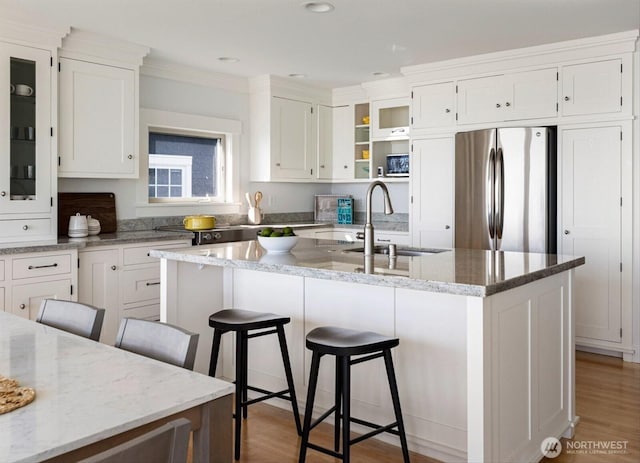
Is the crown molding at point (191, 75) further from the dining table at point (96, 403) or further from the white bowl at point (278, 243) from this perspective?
the dining table at point (96, 403)

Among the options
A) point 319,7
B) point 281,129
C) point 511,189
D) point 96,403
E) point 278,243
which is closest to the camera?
point 96,403

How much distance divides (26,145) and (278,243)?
82.1 inches

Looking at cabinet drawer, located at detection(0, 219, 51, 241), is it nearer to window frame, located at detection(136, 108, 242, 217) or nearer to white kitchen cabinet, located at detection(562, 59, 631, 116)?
window frame, located at detection(136, 108, 242, 217)

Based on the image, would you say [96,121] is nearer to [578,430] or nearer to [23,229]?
[23,229]

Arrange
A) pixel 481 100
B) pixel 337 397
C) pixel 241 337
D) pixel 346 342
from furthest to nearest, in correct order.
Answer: pixel 481 100
pixel 241 337
pixel 337 397
pixel 346 342

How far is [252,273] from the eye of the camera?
3.39m

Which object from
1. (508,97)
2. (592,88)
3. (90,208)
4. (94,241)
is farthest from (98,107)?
(592,88)

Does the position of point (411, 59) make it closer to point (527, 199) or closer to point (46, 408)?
point (527, 199)

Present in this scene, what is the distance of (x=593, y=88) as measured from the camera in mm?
4391

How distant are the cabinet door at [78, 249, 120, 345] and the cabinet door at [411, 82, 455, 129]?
2993mm

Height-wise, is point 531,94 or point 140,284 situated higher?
point 531,94

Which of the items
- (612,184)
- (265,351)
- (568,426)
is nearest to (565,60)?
(612,184)

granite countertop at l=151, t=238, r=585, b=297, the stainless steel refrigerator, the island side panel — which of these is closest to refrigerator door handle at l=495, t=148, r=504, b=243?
the stainless steel refrigerator

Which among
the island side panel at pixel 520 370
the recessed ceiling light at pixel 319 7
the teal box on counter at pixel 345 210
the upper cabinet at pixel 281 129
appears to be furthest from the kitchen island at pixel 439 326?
the teal box on counter at pixel 345 210
